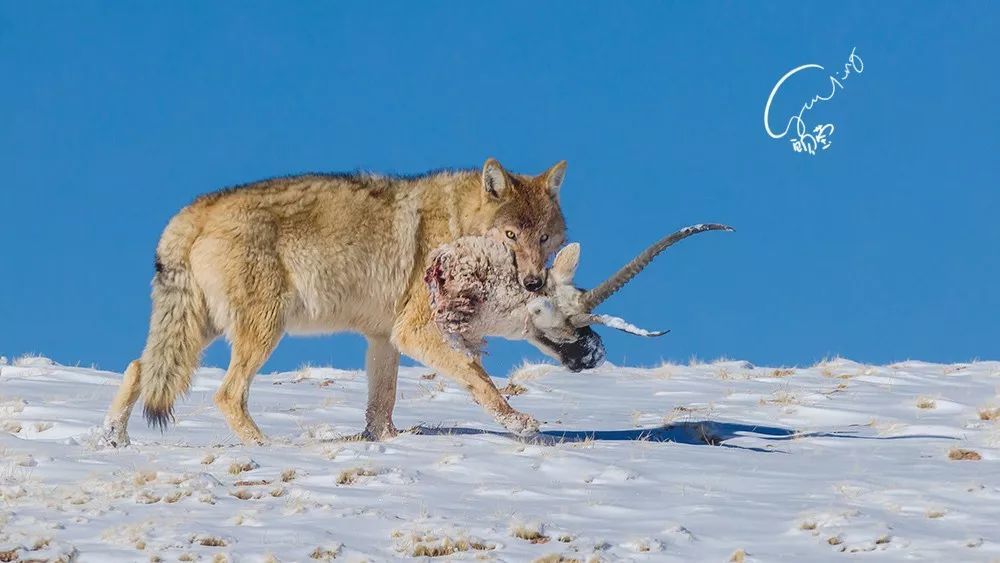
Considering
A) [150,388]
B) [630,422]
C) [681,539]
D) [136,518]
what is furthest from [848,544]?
[150,388]

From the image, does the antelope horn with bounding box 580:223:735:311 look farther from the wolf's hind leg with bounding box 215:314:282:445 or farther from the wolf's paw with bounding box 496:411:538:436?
the wolf's hind leg with bounding box 215:314:282:445

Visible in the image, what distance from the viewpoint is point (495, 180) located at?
9977 mm

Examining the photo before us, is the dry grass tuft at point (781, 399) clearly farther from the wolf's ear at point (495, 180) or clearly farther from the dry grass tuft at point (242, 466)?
the dry grass tuft at point (242, 466)

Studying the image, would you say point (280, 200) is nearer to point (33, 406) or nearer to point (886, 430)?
point (33, 406)

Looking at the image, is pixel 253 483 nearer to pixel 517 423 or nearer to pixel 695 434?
pixel 517 423

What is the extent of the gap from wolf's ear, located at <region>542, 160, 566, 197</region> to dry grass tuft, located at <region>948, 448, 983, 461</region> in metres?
3.81

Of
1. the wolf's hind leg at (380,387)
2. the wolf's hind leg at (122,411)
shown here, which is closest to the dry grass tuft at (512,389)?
the wolf's hind leg at (380,387)

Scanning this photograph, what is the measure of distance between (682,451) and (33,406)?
19.1 feet

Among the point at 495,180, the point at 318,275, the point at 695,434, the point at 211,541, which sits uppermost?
the point at 495,180

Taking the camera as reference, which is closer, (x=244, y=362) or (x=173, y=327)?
(x=244, y=362)

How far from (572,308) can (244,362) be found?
8.32 feet

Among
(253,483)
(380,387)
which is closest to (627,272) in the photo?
(380,387)

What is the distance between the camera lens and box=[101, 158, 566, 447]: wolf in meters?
9.09

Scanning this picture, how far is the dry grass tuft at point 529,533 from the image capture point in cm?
615
